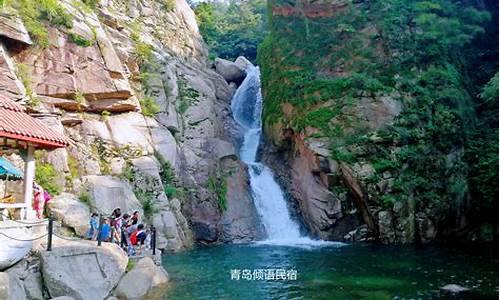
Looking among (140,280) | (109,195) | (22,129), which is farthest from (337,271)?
(22,129)

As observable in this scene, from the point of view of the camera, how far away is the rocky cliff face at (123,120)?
19.6m

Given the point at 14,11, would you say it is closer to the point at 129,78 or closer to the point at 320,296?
the point at 129,78

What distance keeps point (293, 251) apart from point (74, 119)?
38.4 feet

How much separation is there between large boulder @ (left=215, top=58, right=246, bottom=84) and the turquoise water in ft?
64.6

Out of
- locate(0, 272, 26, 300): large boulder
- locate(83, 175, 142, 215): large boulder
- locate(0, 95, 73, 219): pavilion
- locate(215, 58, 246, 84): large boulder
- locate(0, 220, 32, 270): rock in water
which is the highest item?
locate(215, 58, 246, 84): large boulder

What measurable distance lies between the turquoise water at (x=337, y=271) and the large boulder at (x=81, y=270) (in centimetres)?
145

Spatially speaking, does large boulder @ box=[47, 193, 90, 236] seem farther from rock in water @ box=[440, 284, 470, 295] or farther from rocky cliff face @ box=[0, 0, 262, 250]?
rock in water @ box=[440, 284, 470, 295]

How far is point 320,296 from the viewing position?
11938 millimetres

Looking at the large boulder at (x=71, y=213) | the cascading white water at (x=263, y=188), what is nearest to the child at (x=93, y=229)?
the large boulder at (x=71, y=213)

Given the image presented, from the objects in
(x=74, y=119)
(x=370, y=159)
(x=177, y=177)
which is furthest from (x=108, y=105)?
(x=370, y=159)

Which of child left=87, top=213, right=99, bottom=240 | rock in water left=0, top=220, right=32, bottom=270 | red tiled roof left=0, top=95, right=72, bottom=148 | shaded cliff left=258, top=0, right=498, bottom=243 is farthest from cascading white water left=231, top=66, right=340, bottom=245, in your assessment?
rock in water left=0, top=220, right=32, bottom=270

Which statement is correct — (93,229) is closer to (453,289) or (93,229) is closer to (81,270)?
(81,270)

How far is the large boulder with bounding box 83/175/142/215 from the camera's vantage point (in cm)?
1838

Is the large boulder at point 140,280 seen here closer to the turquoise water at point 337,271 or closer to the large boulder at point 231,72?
the turquoise water at point 337,271
